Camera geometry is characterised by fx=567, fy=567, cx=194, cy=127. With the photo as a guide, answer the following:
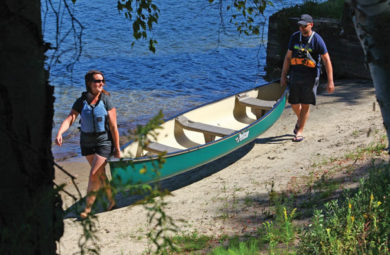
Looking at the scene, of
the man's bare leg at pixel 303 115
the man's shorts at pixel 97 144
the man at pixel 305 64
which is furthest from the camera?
the man's bare leg at pixel 303 115

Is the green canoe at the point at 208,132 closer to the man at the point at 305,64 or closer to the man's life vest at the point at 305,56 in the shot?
the man at the point at 305,64

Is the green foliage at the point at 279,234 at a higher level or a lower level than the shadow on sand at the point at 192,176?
higher

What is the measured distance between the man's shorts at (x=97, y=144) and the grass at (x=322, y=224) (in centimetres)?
174

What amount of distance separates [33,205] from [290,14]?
15.5 meters

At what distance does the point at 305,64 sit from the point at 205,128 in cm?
202

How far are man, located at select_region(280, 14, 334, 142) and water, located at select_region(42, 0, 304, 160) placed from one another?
4.91 m

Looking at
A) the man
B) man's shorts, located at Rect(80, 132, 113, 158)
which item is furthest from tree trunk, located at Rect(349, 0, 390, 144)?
the man

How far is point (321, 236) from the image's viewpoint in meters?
4.70

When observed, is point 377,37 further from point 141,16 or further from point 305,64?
point 305,64

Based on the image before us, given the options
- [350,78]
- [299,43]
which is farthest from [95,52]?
[299,43]

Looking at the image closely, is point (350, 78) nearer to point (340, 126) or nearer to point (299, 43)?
point (340, 126)

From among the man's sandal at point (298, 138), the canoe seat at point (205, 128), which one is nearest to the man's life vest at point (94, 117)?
the canoe seat at point (205, 128)

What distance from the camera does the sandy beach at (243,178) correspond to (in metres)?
6.68

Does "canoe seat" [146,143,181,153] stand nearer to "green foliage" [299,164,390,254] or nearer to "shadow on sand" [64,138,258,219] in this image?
"shadow on sand" [64,138,258,219]
